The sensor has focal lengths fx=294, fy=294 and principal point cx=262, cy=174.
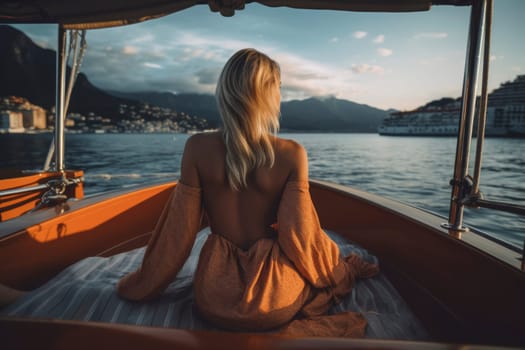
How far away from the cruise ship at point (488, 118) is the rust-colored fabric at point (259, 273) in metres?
46.7

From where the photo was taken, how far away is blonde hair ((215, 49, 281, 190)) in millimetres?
1051

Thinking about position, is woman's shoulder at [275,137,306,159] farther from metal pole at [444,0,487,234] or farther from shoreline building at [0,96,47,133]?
shoreline building at [0,96,47,133]

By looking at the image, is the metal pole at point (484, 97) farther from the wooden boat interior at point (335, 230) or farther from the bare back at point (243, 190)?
the bare back at point (243, 190)

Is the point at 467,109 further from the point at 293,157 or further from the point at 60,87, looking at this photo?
the point at 60,87

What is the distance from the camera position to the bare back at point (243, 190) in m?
1.10

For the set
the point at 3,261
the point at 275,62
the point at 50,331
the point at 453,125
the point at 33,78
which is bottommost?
the point at 3,261

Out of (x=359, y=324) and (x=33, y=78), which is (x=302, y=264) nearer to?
(x=359, y=324)

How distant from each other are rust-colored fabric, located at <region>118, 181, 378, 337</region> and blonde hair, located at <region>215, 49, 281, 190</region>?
174 mm

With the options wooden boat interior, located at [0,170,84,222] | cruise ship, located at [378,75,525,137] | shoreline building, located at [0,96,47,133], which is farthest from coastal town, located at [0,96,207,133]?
cruise ship, located at [378,75,525,137]

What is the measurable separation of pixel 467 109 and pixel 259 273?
116 cm

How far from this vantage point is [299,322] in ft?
3.62

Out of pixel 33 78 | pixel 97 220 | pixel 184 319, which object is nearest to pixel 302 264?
pixel 184 319

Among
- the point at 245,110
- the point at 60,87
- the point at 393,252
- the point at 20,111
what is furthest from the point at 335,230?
the point at 20,111

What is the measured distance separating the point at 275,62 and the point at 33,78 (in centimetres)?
5929
